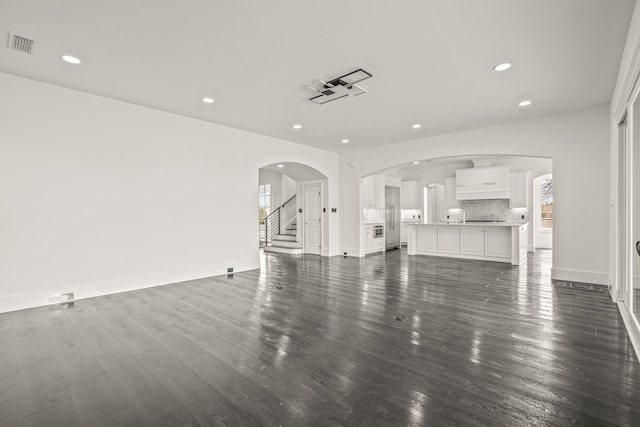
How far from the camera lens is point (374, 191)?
31.7 feet

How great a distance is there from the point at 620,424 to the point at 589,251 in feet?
15.0

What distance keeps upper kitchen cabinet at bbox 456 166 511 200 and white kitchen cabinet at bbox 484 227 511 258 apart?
1.97m

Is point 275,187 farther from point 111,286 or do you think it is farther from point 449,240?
point 111,286

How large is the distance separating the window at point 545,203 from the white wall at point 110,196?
Answer: 10.3 metres

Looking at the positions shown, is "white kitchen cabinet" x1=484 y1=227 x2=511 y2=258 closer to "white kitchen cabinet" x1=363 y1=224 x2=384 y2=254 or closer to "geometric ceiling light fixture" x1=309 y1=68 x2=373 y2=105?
"white kitchen cabinet" x1=363 y1=224 x2=384 y2=254

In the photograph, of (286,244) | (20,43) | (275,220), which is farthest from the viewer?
(275,220)

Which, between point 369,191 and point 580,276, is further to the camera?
point 369,191

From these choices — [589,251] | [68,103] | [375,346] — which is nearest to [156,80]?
[68,103]

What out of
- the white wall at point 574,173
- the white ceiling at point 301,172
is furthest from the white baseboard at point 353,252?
the white wall at point 574,173

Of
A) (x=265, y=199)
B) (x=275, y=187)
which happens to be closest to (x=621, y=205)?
(x=275, y=187)

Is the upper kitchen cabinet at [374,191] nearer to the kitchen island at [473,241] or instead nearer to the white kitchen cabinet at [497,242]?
the kitchen island at [473,241]

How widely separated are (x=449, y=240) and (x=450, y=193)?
2.51m

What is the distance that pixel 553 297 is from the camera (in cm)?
432

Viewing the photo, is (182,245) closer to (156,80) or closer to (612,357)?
(156,80)
